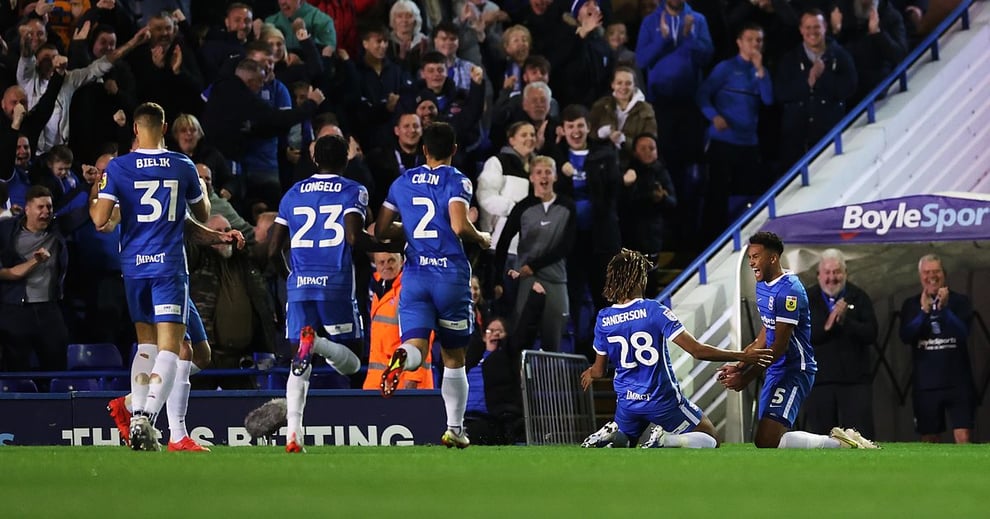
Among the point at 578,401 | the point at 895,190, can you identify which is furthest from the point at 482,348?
the point at 895,190

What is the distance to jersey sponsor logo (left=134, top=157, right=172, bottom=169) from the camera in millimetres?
11469

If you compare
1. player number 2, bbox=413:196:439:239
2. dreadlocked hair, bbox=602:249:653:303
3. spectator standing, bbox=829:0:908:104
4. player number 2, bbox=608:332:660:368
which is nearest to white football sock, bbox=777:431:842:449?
player number 2, bbox=608:332:660:368

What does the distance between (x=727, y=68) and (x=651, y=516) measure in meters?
13.4

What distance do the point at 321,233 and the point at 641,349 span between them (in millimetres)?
2733

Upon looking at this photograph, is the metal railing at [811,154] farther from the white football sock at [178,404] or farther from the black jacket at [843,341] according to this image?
the white football sock at [178,404]

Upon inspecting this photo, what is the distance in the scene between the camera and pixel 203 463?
981 cm

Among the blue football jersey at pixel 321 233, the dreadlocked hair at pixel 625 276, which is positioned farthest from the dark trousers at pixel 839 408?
the blue football jersey at pixel 321 233

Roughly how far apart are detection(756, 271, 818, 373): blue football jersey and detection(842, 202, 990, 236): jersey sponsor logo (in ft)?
10.8

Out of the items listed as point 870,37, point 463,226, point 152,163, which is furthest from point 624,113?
point 152,163

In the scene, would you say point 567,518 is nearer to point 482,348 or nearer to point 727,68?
point 482,348

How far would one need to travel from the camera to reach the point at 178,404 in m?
11.7

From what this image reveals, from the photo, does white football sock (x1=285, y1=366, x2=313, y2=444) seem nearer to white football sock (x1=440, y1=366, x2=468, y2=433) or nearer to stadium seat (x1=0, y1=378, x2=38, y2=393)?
white football sock (x1=440, y1=366, x2=468, y2=433)

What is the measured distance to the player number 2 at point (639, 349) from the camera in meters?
12.9

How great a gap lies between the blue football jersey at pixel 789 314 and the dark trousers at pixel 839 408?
294 cm
